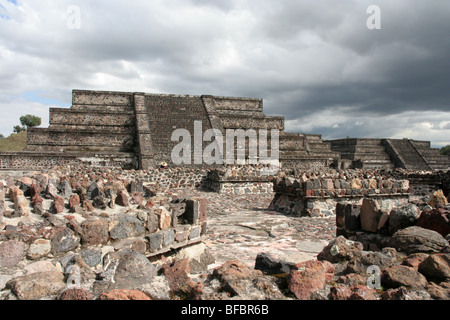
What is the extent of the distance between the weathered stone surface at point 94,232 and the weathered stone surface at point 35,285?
0.82 metres

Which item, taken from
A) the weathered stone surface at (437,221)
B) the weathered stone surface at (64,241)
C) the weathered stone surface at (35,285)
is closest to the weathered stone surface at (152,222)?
the weathered stone surface at (64,241)

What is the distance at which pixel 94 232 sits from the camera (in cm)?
338

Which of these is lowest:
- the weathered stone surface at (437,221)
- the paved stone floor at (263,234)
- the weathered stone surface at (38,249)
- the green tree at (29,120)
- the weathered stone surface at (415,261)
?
the paved stone floor at (263,234)

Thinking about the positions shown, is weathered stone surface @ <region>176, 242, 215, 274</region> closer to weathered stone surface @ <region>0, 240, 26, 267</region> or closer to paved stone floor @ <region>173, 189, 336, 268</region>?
paved stone floor @ <region>173, 189, 336, 268</region>

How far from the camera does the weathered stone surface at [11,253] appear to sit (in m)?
2.71

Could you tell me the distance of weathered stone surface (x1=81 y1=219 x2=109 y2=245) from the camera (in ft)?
10.9

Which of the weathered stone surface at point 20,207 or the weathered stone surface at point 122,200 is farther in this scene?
the weathered stone surface at point 122,200

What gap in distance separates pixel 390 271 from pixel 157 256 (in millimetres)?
2490

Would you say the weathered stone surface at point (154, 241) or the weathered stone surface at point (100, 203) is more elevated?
the weathered stone surface at point (100, 203)

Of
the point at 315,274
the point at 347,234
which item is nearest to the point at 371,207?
the point at 347,234

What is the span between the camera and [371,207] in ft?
15.9

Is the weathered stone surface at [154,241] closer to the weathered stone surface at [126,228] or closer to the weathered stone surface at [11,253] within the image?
the weathered stone surface at [126,228]

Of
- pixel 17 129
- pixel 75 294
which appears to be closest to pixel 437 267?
pixel 75 294

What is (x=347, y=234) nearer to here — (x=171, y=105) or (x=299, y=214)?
(x=299, y=214)
